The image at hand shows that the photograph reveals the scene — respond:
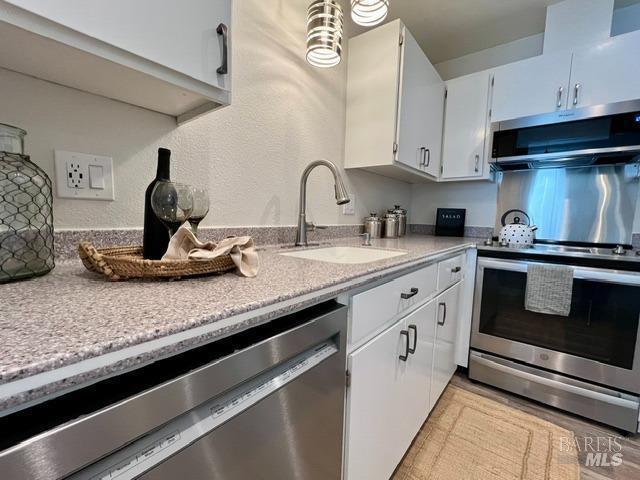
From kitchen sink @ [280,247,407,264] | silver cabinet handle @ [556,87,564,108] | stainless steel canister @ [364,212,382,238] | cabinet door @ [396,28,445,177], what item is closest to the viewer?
kitchen sink @ [280,247,407,264]

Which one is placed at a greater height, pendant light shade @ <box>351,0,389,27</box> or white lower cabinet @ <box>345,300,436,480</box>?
pendant light shade @ <box>351,0,389,27</box>

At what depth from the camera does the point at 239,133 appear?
1152 mm

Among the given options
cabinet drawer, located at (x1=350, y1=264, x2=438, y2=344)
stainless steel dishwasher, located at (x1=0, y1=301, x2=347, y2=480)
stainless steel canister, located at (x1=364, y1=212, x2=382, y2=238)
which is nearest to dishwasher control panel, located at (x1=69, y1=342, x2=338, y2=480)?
stainless steel dishwasher, located at (x1=0, y1=301, x2=347, y2=480)

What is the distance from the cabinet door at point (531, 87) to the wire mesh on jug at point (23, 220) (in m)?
2.38

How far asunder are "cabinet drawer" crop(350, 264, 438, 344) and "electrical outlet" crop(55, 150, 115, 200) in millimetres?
774

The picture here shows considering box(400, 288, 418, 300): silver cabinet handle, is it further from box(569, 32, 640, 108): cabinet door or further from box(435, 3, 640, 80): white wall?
box(435, 3, 640, 80): white wall

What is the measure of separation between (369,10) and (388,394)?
4.79 ft

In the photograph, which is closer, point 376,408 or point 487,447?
point 376,408

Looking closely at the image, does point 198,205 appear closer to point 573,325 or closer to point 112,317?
point 112,317

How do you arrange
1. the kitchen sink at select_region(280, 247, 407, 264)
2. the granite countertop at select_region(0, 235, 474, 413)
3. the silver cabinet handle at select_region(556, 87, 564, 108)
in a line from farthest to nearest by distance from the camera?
the silver cabinet handle at select_region(556, 87, 564, 108) < the kitchen sink at select_region(280, 247, 407, 264) < the granite countertop at select_region(0, 235, 474, 413)

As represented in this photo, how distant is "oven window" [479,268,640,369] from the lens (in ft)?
4.50

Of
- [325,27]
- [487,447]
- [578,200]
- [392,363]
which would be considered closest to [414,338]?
[392,363]

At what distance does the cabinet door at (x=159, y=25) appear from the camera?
50cm

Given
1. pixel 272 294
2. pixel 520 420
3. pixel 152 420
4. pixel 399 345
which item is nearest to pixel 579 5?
pixel 399 345
